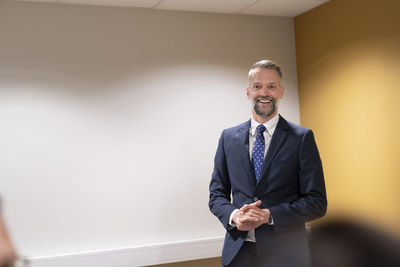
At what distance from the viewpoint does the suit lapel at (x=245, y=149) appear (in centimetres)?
218

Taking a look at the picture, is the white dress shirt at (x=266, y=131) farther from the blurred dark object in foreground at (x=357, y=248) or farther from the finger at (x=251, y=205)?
the blurred dark object in foreground at (x=357, y=248)

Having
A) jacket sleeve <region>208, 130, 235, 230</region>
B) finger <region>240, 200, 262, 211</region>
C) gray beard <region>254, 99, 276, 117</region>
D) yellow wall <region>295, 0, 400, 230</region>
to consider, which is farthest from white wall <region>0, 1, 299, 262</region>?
finger <region>240, 200, 262, 211</region>

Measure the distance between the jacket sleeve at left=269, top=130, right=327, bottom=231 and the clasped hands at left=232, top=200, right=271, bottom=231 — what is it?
5cm

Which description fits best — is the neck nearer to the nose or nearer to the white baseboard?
the nose

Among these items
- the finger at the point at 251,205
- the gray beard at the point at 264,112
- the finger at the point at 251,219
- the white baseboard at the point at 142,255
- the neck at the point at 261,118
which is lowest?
the white baseboard at the point at 142,255

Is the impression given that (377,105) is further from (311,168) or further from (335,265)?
(335,265)

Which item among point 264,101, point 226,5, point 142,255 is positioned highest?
point 226,5

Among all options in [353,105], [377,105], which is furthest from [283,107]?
[377,105]

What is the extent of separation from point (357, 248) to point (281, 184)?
1.71 m

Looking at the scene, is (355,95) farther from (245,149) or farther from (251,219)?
(251,219)

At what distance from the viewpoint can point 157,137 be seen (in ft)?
13.9

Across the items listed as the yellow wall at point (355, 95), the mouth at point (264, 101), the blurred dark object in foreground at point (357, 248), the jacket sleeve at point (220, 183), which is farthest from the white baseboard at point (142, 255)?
the blurred dark object in foreground at point (357, 248)

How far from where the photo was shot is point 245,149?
7.32ft

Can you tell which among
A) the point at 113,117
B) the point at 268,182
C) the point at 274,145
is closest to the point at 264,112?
the point at 274,145
